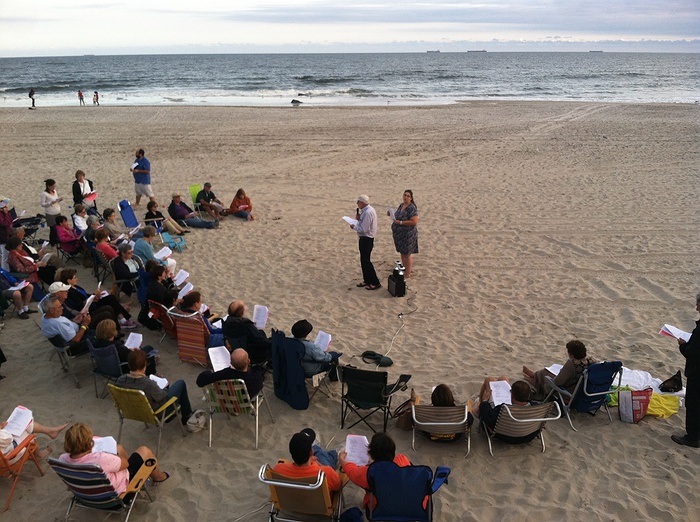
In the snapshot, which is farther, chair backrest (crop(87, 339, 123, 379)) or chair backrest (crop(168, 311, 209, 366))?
chair backrest (crop(168, 311, 209, 366))

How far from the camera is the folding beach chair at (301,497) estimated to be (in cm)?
397

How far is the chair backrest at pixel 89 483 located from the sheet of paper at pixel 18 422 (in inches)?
41.2

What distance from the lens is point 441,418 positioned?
4996 millimetres

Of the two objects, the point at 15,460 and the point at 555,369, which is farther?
the point at 555,369

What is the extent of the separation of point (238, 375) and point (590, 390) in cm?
350

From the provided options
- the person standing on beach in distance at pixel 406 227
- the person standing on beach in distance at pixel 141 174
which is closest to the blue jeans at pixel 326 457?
the person standing on beach in distance at pixel 406 227

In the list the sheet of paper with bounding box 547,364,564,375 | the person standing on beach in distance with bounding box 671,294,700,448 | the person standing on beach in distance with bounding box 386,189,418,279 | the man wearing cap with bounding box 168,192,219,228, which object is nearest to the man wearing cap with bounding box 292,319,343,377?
the sheet of paper with bounding box 547,364,564,375

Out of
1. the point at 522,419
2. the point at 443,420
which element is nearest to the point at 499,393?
the point at 522,419

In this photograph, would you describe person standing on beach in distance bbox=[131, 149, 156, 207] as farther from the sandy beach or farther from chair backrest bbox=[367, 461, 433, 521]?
chair backrest bbox=[367, 461, 433, 521]

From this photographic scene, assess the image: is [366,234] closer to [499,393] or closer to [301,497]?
[499,393]

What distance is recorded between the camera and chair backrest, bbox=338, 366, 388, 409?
5211 millimetres

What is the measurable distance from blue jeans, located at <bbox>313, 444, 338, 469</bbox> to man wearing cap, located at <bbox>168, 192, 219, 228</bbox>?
8.22 meters

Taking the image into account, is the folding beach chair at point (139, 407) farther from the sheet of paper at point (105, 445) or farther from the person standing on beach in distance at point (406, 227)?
the person standing on beach in distance at point (406, 227)

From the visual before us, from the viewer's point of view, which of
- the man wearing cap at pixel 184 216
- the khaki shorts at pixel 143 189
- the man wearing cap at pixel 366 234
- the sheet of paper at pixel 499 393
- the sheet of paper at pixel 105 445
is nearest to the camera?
the sheet of paper at pixel 105 445
